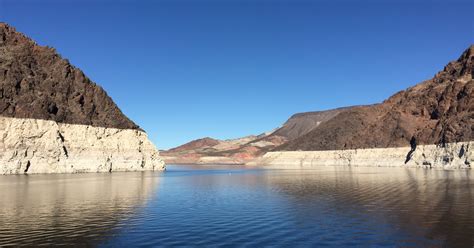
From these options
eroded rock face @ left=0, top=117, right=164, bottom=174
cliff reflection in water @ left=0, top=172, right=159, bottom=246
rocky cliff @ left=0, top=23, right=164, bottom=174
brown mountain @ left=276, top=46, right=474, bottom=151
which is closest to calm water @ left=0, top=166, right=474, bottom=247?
cliff reflection in water @ left=0, top=172, right=159, bottom=246

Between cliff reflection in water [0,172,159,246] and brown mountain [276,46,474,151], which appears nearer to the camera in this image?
cliff reflection in water [0,172,159,246]

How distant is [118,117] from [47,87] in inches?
831

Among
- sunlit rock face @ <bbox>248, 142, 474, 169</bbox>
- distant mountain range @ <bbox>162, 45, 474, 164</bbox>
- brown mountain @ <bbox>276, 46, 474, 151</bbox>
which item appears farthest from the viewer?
brown mountain @ <bbox>276, 46, 474, 151</bbox>

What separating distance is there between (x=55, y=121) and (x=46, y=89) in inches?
406

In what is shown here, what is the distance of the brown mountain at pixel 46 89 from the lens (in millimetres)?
87125

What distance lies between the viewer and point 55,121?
9100 cm

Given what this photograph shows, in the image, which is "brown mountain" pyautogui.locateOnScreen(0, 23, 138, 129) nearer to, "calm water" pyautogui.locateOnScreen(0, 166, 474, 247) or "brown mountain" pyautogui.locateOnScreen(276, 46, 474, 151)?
"calm water" pyautogui.locateOnScreen(0, 166, 474, 247)

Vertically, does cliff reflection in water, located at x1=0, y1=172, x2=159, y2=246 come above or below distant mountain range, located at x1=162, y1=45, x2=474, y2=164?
below

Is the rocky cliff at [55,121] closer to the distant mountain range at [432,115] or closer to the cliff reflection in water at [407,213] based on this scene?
the cliff reflection in water at [407,213]

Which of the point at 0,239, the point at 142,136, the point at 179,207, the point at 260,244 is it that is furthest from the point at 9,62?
the point at 260,244

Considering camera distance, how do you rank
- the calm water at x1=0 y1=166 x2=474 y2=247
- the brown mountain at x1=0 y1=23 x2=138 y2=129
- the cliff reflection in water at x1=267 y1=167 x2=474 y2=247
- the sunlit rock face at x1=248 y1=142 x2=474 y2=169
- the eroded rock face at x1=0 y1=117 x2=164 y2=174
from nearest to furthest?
the calm water at x1=0 y1=166 x2=474 y2=247 → the cliff reflection in water at x1=267 y1=167 x2=474 y2=247 → the eroded rock face at x1=0 y1=117 x2=164 y2=174 → the brown mountain at x1=0 y1=23 x2=138 y2=129 → the sunlit rock face at x1=248 y1=142 x2=474 y2=169

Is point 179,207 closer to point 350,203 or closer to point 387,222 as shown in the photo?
point 350,203

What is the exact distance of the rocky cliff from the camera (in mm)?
82812

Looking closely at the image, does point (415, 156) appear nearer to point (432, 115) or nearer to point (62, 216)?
point (432, 115)
